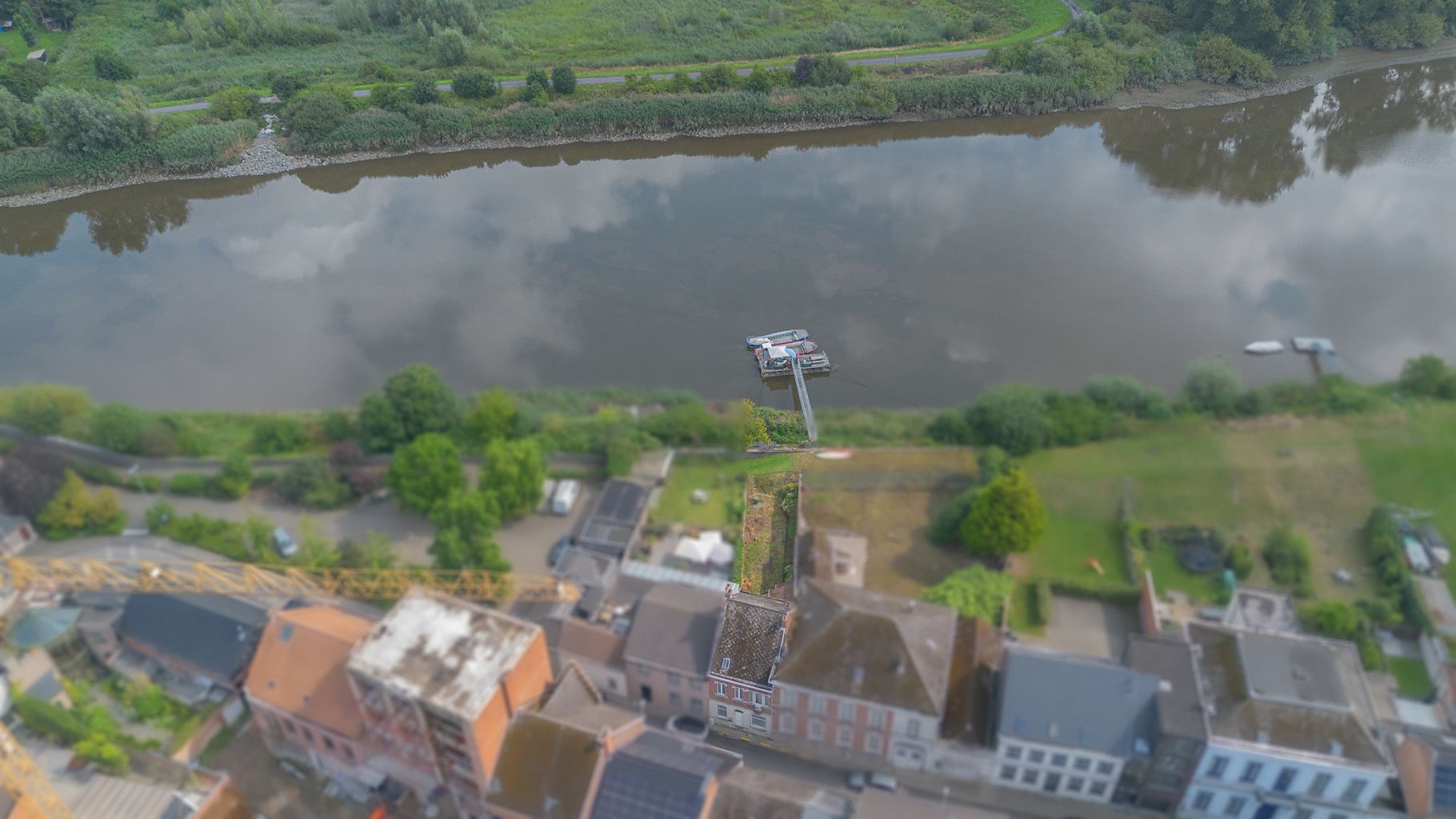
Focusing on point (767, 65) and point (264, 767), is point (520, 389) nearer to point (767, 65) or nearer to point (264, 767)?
point (264, 767)

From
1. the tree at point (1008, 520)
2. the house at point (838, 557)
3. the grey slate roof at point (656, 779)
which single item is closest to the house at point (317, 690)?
the grey slate roof at point (656, 779)

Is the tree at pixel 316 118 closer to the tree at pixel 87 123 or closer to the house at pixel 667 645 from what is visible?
the tree at pixel 87 123

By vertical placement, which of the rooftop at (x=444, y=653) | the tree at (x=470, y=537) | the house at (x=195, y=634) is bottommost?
the house at (x=195, y=634)

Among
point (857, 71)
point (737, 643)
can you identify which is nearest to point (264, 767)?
point (737, 643)

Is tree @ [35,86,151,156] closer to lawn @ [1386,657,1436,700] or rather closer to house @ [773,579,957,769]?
house @ [773,579,957,769]

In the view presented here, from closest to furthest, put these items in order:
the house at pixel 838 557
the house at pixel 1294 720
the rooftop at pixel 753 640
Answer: the rooftop at pixel 753 640, the house at pixel 838 557, the house at pixel 1294 720

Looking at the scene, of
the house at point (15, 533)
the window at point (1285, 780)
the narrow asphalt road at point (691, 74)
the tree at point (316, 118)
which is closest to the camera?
the window at point (1285, 780)

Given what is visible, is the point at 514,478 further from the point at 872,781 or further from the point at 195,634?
the point at 872,781
